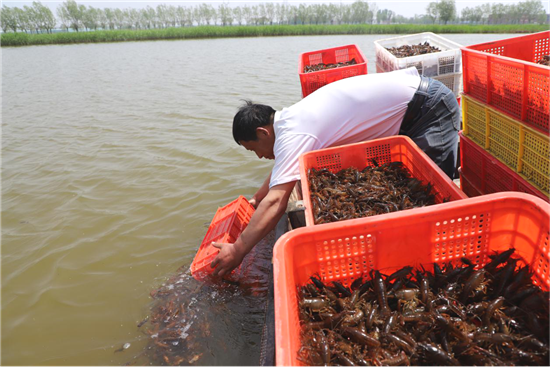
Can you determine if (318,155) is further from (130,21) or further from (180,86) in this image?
(130,21)

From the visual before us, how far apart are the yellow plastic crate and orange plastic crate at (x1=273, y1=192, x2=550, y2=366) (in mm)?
804

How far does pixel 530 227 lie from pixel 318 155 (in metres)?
1.70

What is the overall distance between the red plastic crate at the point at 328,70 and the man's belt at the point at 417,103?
1.45 meters

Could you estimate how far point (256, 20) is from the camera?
73.5 m

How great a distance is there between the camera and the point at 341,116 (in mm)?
3152

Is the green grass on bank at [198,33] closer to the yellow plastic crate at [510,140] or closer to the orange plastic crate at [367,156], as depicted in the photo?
the yellow plastic crate at [510,140]

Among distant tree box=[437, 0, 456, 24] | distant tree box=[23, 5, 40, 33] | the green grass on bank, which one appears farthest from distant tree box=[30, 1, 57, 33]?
distant tree box=[437, 0, 456, 24]

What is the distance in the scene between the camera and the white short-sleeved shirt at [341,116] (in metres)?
2.96

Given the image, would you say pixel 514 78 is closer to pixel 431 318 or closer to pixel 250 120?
pixel 431 318

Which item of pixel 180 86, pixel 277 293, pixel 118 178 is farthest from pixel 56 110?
pixel 277 293

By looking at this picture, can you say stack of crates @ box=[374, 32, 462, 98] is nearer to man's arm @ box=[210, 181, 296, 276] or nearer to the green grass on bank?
man's arm @ box=[210, 181, 296, 276]

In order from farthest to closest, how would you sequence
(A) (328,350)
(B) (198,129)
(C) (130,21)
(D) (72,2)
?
(C) (130,21) → (D) (72,2) → (B) (198,129) → (A) (328,350)

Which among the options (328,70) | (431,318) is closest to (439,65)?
(328,70)

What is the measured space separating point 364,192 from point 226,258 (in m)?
1.19
